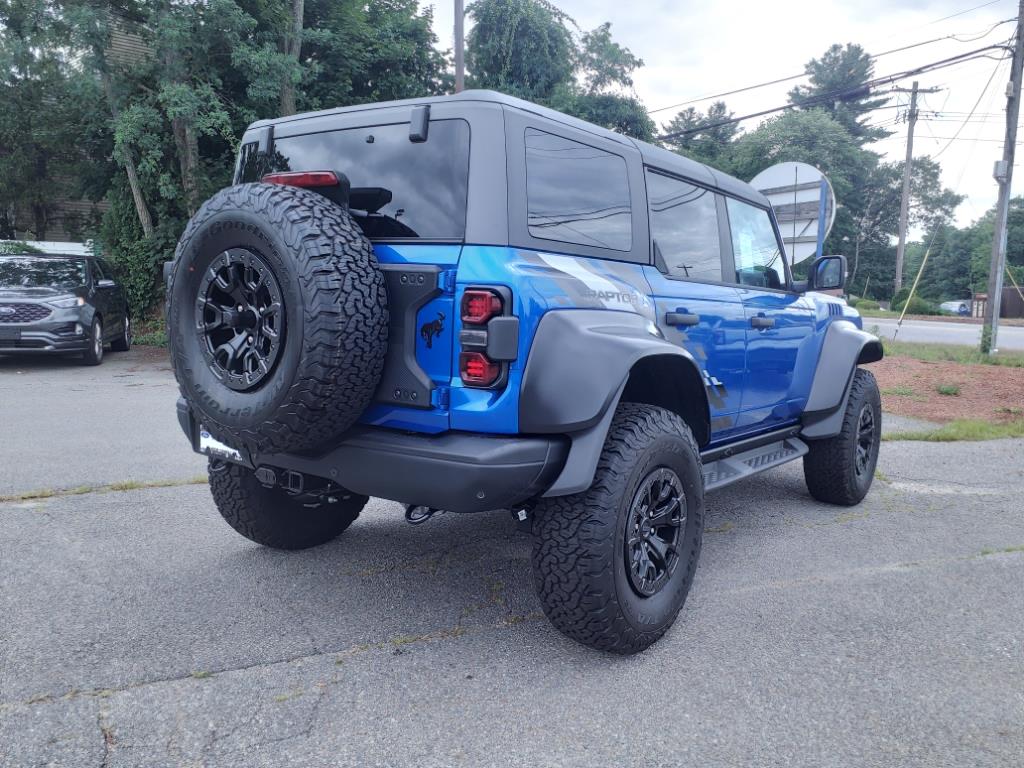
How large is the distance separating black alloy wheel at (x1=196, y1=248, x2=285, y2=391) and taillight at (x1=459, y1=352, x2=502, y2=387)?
1.97ft

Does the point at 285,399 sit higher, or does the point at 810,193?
the point at 810,193

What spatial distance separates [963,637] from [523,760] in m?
1.96

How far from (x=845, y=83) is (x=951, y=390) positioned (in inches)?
2381

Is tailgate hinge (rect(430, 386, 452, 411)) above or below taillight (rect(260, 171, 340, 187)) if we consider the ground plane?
below

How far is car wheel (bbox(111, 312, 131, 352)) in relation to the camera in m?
13.0

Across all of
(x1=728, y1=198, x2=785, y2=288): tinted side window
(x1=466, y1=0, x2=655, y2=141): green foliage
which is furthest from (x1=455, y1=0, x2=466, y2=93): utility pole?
(x1=728, y1=198, x2=785, y2=288): tinted side window

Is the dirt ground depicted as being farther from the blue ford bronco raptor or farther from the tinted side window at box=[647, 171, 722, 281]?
the blue ford bronco raptor

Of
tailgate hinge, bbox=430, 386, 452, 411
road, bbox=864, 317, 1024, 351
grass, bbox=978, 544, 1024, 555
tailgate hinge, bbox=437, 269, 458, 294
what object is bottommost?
grass, bbox=978, 544, 1024, 555

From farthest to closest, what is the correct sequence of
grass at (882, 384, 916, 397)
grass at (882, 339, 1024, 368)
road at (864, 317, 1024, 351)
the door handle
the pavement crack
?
1. road at (864, 317, 1024, 351)
2. grass at (882, 339, 1024, 368)
3. grass at (882, 384, 916, 397)
4. the door handle
5. the pavement crack

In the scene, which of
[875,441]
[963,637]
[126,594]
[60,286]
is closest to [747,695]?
[963,637]

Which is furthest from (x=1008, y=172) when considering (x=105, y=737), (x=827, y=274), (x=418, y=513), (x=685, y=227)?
(x=105, y=737)

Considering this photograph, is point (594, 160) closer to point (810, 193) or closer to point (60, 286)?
point (810, 193)

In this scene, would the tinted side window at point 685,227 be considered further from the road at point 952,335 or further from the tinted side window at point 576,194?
the road at point 952,335

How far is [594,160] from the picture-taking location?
10.5ft
